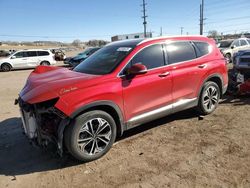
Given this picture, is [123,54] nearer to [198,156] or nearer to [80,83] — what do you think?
[80,83]

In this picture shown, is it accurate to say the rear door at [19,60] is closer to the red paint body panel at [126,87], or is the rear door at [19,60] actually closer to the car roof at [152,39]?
the red paint body panel at [126,87]

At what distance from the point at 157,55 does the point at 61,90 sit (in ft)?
6.64

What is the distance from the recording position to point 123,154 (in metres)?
4.27

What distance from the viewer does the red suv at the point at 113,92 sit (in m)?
3.79

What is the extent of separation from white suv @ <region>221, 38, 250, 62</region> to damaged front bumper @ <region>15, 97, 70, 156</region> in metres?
14.7

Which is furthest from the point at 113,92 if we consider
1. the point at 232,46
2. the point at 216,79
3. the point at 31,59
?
the point at 31,59

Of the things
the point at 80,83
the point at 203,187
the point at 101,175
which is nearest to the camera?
the point at 203,187

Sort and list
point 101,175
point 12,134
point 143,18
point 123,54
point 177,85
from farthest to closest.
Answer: point 143,18 < point 12,134 < point 177,85 < point 123,54 < point 101,175

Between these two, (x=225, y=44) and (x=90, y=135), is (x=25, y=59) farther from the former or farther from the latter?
(x=90, y=135)

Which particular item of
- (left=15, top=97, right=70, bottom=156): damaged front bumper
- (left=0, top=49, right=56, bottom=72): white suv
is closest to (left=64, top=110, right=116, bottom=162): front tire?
(left=15, top=97, right=70, bottom=156): damaged front bumper

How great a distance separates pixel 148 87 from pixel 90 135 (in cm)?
135

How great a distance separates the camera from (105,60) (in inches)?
190

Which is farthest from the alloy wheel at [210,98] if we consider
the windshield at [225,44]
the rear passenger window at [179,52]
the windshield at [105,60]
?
the windshield at [225,44]

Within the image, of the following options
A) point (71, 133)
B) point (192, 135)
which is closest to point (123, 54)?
point (71, 133)
